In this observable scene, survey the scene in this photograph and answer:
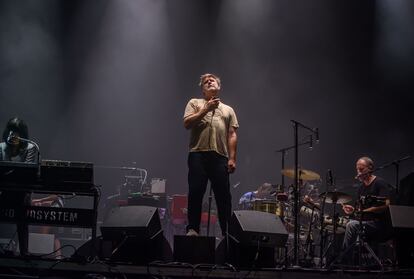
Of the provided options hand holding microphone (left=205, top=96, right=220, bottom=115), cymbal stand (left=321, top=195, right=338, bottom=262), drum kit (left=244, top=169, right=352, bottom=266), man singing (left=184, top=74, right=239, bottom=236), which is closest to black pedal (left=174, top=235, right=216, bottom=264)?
man singing (left=184, top=74, right=239, bottom=236)

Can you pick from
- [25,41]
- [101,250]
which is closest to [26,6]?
[25,41]

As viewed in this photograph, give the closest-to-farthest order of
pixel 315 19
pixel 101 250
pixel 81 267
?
pixel 81 267 < pixel 101 250 < pixel 315 19

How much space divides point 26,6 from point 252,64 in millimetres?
5706

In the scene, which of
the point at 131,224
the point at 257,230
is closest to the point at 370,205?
the point at 257,230

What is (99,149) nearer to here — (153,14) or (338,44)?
(153,14)

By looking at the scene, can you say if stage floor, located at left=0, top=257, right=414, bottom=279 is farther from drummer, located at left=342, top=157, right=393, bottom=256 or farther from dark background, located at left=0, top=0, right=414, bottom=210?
dark background, located at left=0, top=0, right=414, bottom=210

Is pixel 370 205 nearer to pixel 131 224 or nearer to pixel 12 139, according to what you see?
pixel 131 224

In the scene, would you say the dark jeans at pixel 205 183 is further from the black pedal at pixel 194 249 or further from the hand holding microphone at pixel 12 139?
the hand holding microphone at pixel 12 139

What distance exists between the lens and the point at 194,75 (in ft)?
39.1

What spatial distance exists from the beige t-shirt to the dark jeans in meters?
0.08

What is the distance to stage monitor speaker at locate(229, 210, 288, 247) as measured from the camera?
14.0ft

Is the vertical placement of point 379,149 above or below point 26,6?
below

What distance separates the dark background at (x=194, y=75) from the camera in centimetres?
1057

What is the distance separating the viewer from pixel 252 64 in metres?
11.5
